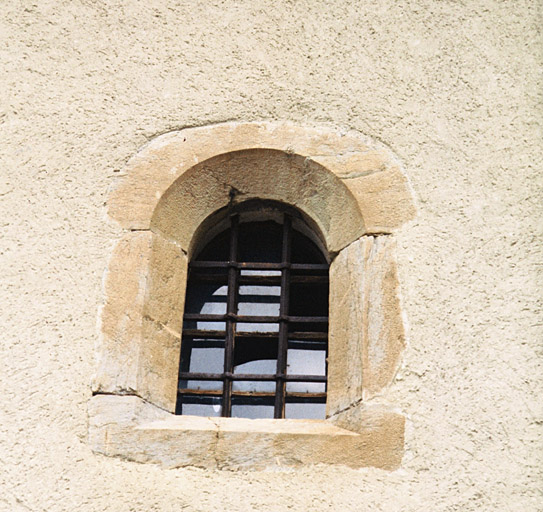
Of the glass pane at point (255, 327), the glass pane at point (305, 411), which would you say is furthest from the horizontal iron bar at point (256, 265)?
the glass pane at point (305, 411)

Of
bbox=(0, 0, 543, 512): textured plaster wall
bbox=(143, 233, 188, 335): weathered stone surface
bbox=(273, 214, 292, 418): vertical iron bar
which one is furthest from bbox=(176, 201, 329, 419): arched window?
bbox=(0, 0, 543, 512): textured plaster wall

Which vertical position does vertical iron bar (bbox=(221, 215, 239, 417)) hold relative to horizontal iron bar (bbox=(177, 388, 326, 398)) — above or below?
above

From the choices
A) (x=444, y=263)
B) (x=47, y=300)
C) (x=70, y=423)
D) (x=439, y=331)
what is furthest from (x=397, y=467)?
(x=47, y=300)

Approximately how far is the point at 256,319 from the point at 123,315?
53cm

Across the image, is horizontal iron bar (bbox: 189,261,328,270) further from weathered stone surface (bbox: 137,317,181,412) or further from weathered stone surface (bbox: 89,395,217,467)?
weathered stone surface (bbox: 89,395,217,467)

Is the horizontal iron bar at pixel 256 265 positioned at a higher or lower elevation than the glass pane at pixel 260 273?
higher

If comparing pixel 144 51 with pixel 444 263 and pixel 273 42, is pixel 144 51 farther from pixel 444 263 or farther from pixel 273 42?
pixel 444 263

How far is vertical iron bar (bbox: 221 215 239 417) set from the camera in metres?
4.27

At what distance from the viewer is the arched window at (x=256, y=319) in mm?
4293

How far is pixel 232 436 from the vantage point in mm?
3938

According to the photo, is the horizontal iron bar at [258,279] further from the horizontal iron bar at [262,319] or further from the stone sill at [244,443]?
the stone sill at [244,443]

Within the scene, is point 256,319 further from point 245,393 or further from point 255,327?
point 245,393

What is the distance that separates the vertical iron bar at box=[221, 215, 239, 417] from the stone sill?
30 centimetres

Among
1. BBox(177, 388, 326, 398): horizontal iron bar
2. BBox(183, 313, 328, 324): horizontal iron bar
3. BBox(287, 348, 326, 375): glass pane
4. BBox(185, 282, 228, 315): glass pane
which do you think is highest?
BBox(185, 282, 228, 315): glass pane
